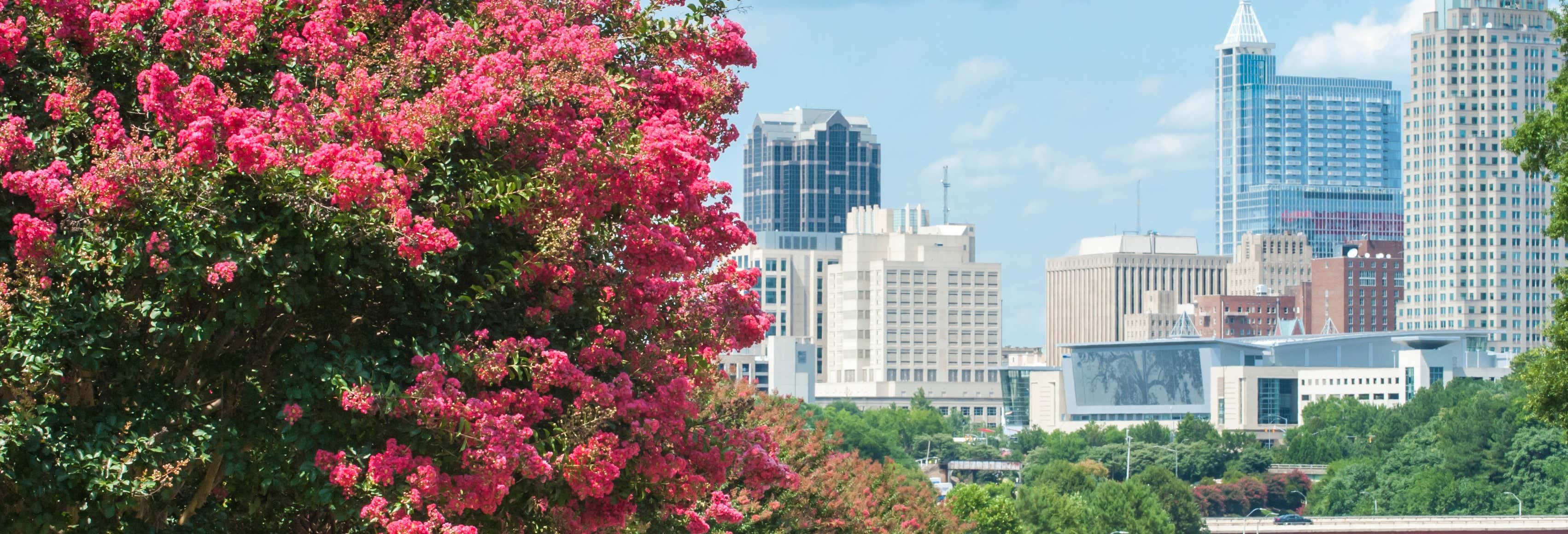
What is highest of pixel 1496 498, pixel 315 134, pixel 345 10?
pixel 345 10

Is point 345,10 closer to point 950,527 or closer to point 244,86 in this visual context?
point 244,86

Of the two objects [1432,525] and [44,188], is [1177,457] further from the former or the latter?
[44,188]

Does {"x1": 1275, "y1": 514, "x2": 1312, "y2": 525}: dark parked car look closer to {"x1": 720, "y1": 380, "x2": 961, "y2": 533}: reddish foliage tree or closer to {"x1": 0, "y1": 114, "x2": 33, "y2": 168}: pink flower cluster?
{"x1": 720, "y1": 380, "x2": 961, "y2": 533}: reddish foliage tree

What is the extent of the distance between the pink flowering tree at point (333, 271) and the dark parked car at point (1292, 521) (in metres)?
112

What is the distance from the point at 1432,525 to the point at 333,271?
108m

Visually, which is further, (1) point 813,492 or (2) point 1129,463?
(2) point 1129,463

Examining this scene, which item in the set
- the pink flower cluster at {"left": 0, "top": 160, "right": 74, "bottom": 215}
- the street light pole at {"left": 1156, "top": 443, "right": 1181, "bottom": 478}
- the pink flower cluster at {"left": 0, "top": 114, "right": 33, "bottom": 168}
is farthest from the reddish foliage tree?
the street light pole at {"left": 1156, "top": 443, "right": 1181, "bottom": 478}

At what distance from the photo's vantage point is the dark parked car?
122438 millimetres

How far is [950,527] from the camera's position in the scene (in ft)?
179

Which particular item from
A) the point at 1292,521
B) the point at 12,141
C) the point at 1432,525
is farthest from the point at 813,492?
the point at 1292,521

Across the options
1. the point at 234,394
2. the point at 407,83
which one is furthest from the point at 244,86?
the point at 234,394

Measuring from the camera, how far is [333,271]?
1213cm

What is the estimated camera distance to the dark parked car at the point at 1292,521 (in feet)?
402

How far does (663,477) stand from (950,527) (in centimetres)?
4117
